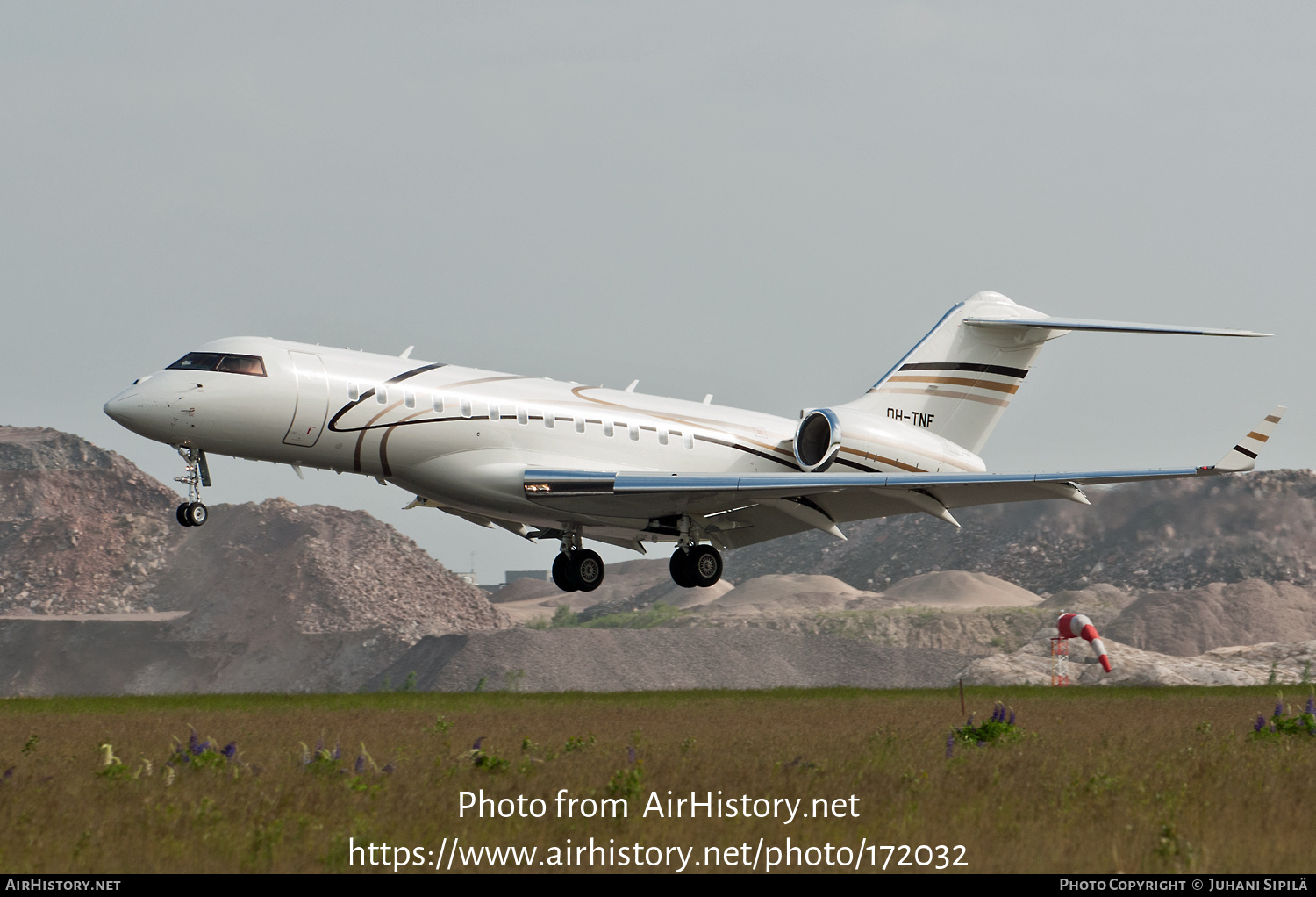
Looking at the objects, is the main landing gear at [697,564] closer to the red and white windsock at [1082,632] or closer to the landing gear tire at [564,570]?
the landing gear tire at [564,570]

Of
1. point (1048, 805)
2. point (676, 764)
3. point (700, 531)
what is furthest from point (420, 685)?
point (1048, 805)

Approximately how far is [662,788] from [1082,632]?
76.1 feet

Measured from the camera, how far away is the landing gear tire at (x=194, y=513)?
1975 centimetres

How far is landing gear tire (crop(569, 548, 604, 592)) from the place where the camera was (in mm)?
24844

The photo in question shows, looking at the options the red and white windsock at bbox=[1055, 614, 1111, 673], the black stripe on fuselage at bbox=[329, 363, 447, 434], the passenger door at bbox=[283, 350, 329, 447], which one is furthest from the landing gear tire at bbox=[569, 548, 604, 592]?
the red and white windsock at bbox=[1055, 614, 1111, 673]

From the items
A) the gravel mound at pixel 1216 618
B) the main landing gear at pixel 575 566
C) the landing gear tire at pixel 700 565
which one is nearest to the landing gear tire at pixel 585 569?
the main landing gear at pixel 575 566

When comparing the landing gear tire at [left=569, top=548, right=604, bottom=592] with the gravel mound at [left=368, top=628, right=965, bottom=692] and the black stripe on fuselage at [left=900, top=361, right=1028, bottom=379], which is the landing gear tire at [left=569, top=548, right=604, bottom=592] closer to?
the black stripe on fuselage at [left=900, top=361, right=1028, bottom=379]

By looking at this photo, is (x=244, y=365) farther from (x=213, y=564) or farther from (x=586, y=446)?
(x=213, y=564)

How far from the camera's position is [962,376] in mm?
28031

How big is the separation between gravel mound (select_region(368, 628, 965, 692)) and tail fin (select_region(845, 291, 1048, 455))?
45.2 ft

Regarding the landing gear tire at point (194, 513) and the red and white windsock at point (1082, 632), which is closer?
the landing gear tire at point (194, 513)

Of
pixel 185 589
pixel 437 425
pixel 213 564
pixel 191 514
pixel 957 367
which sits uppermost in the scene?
pixel 957 367

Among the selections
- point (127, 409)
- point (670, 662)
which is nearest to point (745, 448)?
point (127, 409)

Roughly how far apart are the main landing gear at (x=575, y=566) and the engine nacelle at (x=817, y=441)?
13.6ft
